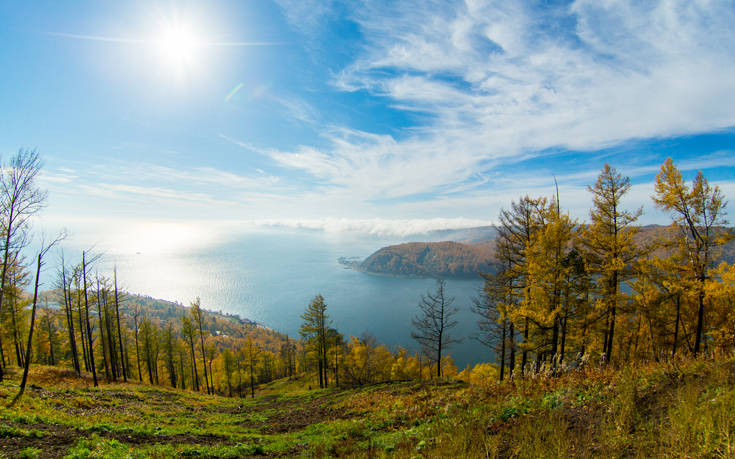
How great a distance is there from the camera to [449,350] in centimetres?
7581

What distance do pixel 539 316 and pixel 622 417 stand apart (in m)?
9.11

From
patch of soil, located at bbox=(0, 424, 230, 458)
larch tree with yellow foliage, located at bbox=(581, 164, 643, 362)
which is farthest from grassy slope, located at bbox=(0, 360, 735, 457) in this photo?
larch tree with yellow foliage, located at bbox=(581, 164, 643, 362)

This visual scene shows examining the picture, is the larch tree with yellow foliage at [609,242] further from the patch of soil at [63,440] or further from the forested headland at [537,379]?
the patch of soil at [63,440]

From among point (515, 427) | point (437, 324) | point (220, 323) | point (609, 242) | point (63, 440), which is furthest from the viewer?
point (220, 323)

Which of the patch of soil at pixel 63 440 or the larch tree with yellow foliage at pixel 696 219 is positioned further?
the larch tree with yellow foliage at pixel 696 219

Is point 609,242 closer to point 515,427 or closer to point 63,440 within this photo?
point 515,427

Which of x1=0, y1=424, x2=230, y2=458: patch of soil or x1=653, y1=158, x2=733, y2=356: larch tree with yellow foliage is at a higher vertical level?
x1=653, y1=158, x2=733, y2=356: larch tree with yellow foliage

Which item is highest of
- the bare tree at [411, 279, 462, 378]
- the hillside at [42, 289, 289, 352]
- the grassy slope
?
the grassy slope

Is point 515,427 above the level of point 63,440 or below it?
above

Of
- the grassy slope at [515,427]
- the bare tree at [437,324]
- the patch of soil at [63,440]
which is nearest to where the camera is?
the grassy slope at [515,427]

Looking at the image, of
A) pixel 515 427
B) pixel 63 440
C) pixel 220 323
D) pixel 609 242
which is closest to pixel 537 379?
pixel 515 427

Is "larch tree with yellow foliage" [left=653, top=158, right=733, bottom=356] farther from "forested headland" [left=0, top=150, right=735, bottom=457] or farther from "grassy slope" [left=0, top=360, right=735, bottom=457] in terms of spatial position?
"grassy slope" [left=0, top=360, right=735, bottom=457]

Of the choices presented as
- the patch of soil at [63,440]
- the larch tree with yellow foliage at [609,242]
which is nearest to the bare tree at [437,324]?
the larch tree with yellow foliage at [609,242]

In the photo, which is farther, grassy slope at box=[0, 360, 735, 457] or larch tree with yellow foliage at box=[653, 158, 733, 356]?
larch tree with yellow foliage at box=[653, 158, 733, 356]
